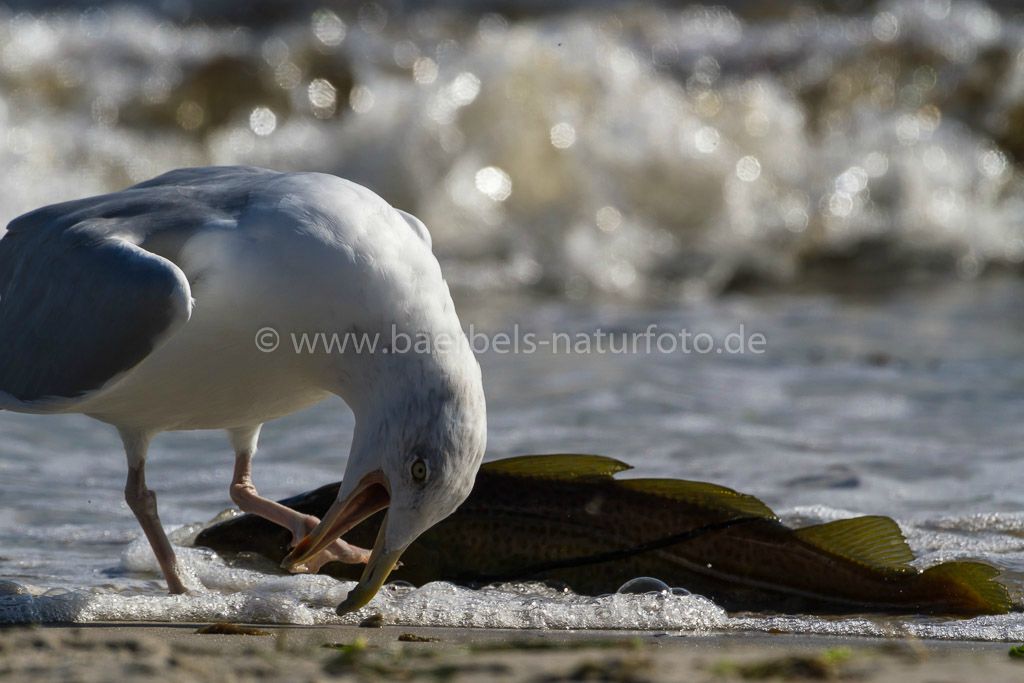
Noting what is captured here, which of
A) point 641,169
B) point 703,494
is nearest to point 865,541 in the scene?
point 703,494

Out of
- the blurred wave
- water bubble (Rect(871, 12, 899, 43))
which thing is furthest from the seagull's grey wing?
water bubble (Rect(871, 12, 899, 43))

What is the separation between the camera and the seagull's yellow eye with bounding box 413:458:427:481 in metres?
3.35

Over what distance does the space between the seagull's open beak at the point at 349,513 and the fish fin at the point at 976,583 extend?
164 cm

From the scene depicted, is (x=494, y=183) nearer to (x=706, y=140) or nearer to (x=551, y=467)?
(x=706, y=140)

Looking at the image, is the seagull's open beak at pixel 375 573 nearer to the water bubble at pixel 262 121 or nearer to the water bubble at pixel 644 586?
the water bubble at pixel 644 586

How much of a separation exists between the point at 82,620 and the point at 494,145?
1041 centimetres

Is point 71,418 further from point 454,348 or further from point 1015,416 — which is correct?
point 1015,416

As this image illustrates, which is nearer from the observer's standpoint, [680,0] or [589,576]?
[589,576]

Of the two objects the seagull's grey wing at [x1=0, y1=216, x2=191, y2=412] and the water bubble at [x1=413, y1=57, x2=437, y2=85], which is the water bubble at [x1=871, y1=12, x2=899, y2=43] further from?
the seagull's grey wing at [x1=0, y1=216, x2=191, y2=412]

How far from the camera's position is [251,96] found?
14.7 metres

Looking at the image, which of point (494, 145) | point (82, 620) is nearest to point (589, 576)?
point (82, 620)

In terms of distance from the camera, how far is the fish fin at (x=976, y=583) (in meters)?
3.90
